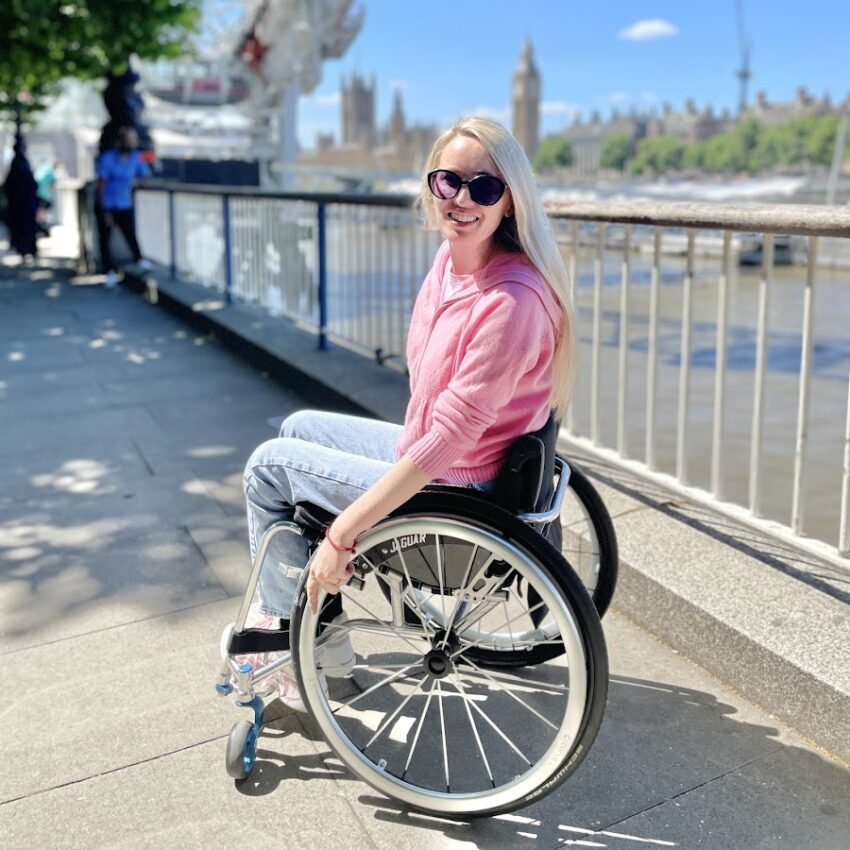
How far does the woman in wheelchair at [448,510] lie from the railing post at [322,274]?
4415 millimetres

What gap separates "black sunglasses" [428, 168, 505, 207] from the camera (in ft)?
7.02

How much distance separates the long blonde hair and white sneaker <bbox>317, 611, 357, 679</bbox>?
0.75m

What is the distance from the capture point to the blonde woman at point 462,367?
6.86 feet

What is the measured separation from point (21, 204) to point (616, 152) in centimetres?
19045

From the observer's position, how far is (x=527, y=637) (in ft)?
9.36

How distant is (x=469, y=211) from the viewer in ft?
7.14

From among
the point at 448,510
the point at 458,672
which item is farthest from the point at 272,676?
the point at 448,510

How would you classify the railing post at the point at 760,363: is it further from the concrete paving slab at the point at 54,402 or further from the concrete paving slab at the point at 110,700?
the concrete paving slab at the point at 54,402

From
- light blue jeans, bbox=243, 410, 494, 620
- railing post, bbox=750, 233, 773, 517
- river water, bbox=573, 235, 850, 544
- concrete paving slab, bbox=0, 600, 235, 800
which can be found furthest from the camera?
river water, bbox=573, 235, 850, 544

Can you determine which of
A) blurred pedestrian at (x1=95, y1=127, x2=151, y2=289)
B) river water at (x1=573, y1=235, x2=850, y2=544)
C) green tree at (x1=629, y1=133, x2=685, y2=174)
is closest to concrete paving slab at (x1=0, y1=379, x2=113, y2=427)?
river water at (x1=573, y1=235, x2=850, y2=544)

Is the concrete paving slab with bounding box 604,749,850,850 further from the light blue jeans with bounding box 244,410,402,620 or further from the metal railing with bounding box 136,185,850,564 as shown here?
the light blue jeans with bounding box 244,410,402,620

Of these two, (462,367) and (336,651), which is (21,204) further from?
(462,367)

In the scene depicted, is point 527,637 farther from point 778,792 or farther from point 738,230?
point 738,230

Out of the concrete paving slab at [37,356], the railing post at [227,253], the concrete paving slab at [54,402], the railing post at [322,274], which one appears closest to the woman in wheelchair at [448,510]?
the concrete paving slab at [54,402]
